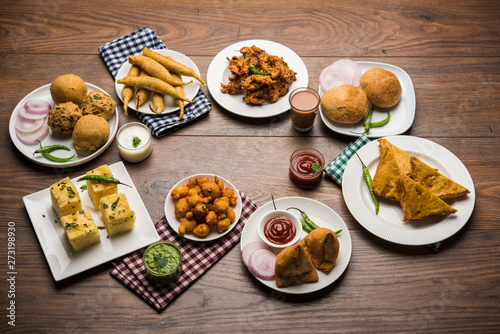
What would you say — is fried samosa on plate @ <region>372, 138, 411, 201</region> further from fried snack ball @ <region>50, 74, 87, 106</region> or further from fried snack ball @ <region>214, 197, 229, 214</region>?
fried snack ball @ <region>50, 74, 87, 106</region>

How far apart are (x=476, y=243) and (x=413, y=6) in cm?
255

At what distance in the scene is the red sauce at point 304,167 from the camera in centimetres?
335

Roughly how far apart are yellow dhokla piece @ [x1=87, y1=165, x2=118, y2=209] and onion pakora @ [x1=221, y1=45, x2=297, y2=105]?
124 cm

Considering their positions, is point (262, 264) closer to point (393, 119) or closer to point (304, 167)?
point (304, 167)

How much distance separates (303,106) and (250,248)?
1244 millimetres

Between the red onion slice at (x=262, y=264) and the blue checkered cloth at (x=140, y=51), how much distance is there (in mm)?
1342

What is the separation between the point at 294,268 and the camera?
113 inches

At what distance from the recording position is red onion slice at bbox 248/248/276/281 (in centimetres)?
297

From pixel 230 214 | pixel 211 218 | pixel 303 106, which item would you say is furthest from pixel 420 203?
pixel 211 218

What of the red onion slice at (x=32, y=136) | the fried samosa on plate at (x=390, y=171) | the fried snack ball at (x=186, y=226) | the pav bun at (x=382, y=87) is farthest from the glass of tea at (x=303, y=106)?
the red onion slice at (x=32, y=136)

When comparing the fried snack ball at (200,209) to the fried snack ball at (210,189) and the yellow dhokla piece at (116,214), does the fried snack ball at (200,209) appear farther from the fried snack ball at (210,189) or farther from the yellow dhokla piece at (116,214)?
the yellow dhokla piece at (116,214)

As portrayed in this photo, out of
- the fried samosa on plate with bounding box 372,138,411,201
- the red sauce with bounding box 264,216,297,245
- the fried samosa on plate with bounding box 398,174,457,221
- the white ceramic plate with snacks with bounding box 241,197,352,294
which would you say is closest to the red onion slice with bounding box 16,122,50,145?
the white ceramic plate with snacks with bounding box 241,197,352,294

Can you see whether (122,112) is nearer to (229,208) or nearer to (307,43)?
(229,208)

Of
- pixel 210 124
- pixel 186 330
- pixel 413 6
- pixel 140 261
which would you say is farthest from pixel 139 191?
Answer: pixel 413 6
